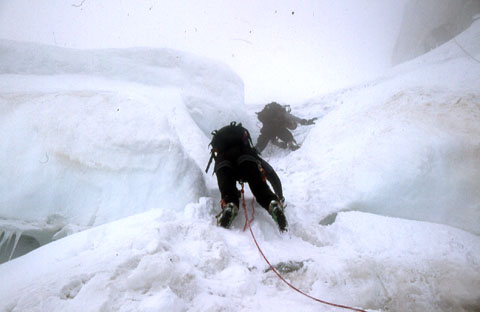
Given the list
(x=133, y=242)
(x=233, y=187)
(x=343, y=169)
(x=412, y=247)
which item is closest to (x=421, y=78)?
(x=343, y=169)

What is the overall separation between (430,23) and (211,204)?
39.7 meters

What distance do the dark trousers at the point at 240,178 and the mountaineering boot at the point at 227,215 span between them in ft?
0.35

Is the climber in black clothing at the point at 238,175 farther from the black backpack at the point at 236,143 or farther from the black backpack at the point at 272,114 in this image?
the black backpack at the point at 272,114

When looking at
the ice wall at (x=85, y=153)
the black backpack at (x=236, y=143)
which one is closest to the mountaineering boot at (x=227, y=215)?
the ice wall at (x=85, y=153)

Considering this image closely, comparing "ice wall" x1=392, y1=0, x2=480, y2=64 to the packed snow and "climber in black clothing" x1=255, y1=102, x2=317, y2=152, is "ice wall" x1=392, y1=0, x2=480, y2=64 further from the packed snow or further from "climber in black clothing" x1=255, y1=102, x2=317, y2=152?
"climber in black clothing" x1=255, y1=102, x2=317, y2=152

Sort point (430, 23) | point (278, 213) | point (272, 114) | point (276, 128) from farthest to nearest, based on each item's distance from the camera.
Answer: point (430, 23) → point (272, 114) → point (276, 128) → point (278, 213)

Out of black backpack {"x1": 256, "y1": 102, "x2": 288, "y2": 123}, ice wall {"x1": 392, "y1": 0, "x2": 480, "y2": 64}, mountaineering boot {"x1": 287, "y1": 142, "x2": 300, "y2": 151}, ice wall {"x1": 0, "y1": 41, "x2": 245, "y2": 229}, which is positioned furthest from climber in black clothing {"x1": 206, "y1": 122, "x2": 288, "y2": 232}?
ice wall {"x1": 392, "y1": 0, "x2": 480, "y2": 64}

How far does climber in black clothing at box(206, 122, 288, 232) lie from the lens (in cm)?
234

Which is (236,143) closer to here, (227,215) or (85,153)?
(227,215)

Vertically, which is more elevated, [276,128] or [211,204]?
[276,128]

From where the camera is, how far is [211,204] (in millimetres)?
2984

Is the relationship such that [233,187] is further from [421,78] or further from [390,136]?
[421,78]

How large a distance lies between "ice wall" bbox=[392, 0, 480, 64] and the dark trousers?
27.5m

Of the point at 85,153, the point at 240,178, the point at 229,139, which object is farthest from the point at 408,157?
the point at 85,153
